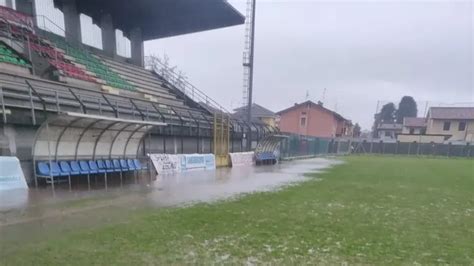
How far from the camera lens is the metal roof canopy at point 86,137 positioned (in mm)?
10914

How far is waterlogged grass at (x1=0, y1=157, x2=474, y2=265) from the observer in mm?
4684

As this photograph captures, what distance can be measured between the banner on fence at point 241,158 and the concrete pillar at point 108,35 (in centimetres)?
1485

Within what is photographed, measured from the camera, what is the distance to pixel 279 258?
471 cm

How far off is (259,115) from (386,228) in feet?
178

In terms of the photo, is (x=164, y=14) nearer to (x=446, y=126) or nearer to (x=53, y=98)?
(x=53, y=98)

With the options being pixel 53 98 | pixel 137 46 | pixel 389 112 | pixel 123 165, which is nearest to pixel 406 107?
pixel 389 112

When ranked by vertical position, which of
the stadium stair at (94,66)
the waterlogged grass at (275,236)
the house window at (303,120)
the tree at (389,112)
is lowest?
the waterlogged grass at (275,236)

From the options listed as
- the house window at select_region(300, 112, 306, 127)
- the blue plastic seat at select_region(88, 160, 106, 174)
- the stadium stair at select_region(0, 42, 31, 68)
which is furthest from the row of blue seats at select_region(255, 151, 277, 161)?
the house window at select_region(300, 112, 306, 127)

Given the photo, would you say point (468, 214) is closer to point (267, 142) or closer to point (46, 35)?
point (267, 142)

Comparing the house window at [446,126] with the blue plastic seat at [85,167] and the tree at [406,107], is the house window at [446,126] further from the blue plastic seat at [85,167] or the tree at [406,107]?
the blue plastic seat at [85,167]

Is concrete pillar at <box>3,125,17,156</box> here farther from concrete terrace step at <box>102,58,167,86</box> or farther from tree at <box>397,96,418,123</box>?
tree at <box>397,96,418,123</box>

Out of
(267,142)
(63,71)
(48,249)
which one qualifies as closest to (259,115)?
(267,142)

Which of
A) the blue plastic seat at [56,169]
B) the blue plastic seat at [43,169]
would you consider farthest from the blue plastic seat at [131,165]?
the blue plastic seat at [43,169]

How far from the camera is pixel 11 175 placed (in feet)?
32.1
